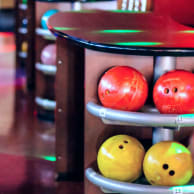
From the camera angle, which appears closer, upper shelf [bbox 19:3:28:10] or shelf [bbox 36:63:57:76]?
shelf [bbox 36:63:57:76]

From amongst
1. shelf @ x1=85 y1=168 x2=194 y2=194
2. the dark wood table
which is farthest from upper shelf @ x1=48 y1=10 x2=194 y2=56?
shelf @ x1=85 y1=168 x2=194 y2=194

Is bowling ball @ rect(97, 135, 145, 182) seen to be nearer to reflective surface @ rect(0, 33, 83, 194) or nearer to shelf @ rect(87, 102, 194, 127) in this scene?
shelf @ rect(87, 102, 194, 127)

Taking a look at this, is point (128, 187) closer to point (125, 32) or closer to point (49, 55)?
point (125, 32)

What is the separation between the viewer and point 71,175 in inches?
118

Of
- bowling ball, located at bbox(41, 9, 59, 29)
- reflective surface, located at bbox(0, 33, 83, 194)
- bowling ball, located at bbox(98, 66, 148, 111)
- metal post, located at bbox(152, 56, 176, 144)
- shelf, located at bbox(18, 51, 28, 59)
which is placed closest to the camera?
bowling ball, located at bbox(98, 66, 148, 111)

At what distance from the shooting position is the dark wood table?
2.15 meters

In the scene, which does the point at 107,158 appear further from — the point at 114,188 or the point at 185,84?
the point at 185,84

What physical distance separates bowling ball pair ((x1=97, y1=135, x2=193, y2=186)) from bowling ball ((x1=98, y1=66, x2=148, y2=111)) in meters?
0.20

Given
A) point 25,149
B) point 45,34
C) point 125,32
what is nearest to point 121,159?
point 125,32

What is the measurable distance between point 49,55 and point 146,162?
2.39 m

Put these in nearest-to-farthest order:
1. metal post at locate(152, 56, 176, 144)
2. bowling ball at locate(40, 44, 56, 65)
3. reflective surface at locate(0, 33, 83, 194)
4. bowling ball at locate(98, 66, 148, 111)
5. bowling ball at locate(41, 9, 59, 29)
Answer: bowling ball at locate(98, 66, 148, 111) < metal post at locate(152, 56, 176, 144) < reflective surface at locate(0, 33, 83, 194) < bowling ball at locate(40, 44, 56, 65) < bowling ball at locate(41, 9, 59, 29)

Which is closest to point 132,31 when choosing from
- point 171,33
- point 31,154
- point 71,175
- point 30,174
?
point 171,33

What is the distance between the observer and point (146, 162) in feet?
7.03

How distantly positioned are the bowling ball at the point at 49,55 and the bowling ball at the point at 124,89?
2.12 meters
